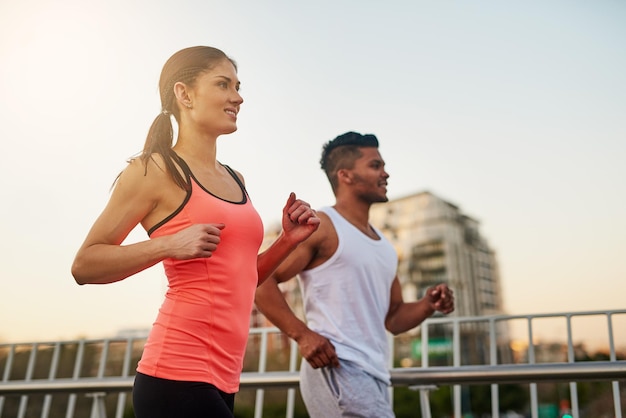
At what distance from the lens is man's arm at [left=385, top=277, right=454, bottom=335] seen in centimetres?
323

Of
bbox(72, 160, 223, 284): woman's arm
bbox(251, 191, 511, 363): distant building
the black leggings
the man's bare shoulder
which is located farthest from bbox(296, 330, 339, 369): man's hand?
bbox(251, 191, 511, 363): distant building

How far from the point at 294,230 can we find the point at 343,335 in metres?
1.09

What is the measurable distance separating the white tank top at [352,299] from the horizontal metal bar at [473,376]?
0.39 metres

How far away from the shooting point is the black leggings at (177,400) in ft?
5.51

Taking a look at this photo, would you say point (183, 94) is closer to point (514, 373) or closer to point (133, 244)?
point (133, 244)

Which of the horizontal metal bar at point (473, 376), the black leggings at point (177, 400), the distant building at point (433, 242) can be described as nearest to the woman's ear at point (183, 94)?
the black leggings at point (177, 400)

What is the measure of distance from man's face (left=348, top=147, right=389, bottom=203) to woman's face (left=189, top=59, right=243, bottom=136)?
1652 mm

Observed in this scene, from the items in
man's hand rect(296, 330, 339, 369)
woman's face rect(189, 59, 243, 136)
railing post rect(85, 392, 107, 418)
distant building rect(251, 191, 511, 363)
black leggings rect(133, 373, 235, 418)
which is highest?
distant building rect(251, 191, 511, 363)

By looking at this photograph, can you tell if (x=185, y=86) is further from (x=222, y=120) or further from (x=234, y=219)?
(x=234, y=219)

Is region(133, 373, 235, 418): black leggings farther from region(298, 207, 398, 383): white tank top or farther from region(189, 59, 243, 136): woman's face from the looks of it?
region(298, 207, 398, 383): white tank top

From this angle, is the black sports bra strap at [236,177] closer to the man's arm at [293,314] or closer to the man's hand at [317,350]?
the man's arm at [293,314]

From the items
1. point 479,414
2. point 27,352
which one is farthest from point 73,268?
point 479,414

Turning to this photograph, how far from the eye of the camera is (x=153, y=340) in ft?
5.82

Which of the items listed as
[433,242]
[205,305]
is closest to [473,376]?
[205,305]
